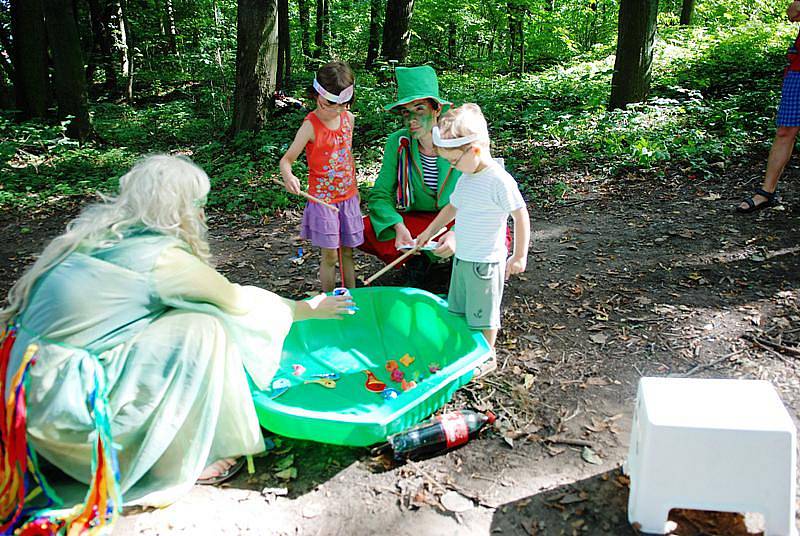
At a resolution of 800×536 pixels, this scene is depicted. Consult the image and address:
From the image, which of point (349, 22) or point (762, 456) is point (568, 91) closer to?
point (762, 456)

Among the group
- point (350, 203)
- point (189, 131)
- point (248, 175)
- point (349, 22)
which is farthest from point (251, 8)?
point (349, 22)

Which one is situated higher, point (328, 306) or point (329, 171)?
point (329, 171)

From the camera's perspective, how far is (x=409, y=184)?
3736 millimetres

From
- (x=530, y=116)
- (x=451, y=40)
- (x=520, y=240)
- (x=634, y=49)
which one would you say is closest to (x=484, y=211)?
(x=520, y=240)

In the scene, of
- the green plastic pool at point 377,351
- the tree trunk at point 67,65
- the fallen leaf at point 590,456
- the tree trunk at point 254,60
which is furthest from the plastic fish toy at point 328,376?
the tree trunk at point 67,65

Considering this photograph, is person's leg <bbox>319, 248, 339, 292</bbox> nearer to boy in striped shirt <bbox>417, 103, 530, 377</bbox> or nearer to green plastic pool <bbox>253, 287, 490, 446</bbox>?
green plastic pool <bbox>253, 287, 490, 446</bbox>

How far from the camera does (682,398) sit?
1992 millimetres

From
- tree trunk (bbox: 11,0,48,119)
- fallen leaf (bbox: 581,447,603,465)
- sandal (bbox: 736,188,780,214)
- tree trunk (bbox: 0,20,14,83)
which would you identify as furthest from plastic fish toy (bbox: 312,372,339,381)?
tree trunk (bbox: 0,20,14,83)

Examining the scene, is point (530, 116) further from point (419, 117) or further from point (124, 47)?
point (124, 47)

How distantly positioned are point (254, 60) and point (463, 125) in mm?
5495

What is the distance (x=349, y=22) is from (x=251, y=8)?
398 inches

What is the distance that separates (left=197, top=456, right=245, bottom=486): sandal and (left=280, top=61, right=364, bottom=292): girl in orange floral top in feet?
4.70

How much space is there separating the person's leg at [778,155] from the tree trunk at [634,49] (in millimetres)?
2596

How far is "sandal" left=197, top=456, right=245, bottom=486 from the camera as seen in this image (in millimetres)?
2361
